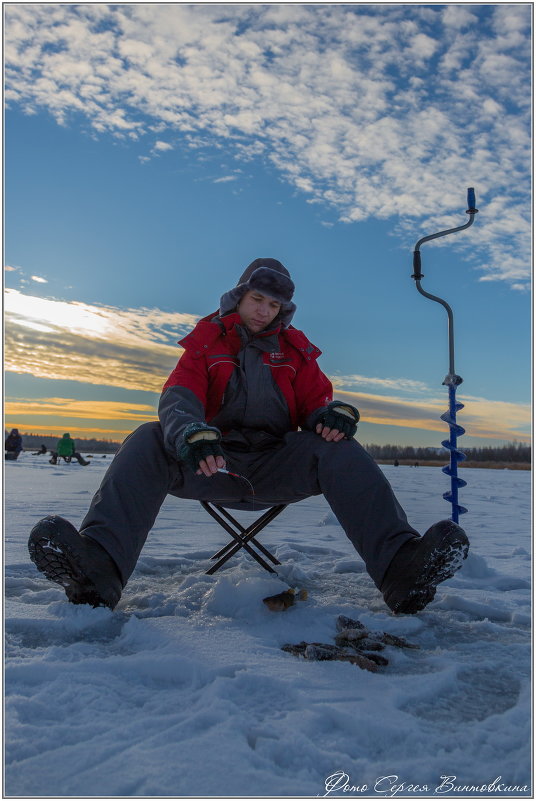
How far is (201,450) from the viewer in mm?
2084

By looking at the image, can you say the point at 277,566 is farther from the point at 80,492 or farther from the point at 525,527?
the point at 80,492

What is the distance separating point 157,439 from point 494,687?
148 cm

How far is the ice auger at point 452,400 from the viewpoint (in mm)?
3623

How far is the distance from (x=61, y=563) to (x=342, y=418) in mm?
1250

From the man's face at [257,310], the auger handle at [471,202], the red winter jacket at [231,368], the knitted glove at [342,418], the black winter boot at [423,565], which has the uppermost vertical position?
the auger handle at [471,202]

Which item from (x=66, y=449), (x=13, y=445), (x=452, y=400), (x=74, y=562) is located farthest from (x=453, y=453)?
(x=13, y=445)

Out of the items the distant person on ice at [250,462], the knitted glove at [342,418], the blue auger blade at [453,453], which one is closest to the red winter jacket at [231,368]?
the distant person on ice at [250,462]

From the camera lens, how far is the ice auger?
11.9 feet

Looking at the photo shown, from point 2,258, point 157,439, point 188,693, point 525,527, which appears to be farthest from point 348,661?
point 525,527

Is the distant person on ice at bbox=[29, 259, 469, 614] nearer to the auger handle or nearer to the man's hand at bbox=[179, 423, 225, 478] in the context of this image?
the man's hand at bbox=[179, 423, 225, 478]

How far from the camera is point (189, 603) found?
226 centimetres

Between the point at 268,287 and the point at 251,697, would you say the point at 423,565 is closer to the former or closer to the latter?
the point at 251,697

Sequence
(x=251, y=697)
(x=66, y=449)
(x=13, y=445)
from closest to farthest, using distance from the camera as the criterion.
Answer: (x=251, y=697)
(x=66, y=449)
(x=13, y=445)

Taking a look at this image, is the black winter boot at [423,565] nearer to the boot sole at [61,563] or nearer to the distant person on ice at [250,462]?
the distant person on ice at [250,462]
